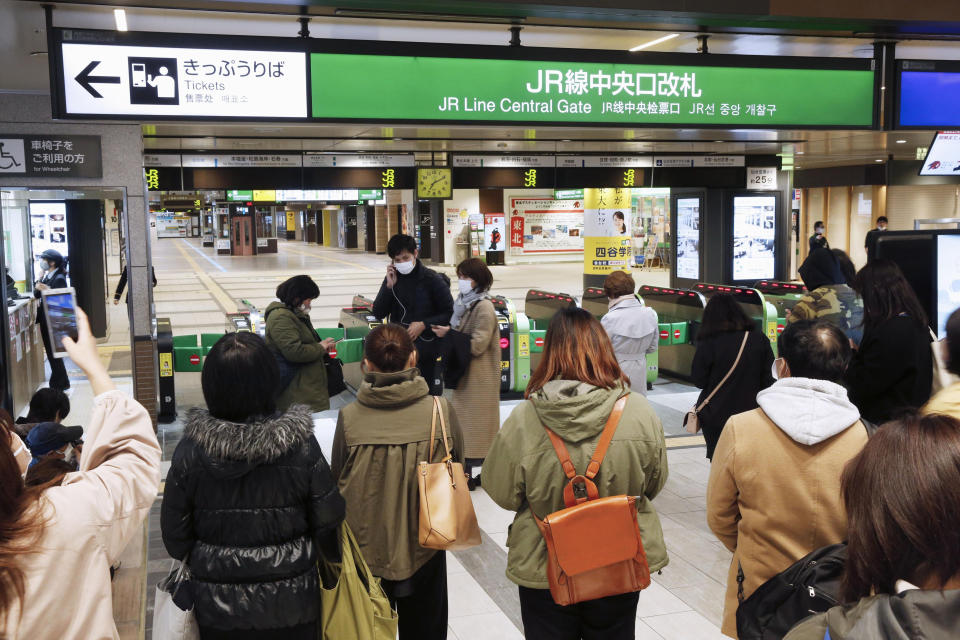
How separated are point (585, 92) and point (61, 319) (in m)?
3.26

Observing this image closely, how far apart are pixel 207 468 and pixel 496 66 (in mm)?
3039

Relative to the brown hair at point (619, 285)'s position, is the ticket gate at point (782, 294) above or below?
below

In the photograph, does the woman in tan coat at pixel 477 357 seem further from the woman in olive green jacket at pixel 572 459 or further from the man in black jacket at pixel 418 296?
the woman in olive green jacket at pixel 572 459

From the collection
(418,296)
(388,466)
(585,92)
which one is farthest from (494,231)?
(388,466)

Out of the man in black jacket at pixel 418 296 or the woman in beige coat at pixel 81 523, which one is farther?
the man in black jacket at pixel 418 296

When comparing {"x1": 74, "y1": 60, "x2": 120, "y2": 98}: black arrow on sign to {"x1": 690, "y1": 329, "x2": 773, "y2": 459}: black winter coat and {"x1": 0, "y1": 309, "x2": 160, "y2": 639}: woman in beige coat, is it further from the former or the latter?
{"x1": 690, "y1": 329, "x2": 773, "y2": 459}: black winter coat

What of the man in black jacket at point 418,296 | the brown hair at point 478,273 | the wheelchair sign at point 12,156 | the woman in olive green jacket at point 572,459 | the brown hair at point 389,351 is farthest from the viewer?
the wheelchair sign at point 12,156

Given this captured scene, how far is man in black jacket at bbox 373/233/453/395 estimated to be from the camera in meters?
5.82

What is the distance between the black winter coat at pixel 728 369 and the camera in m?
4.90

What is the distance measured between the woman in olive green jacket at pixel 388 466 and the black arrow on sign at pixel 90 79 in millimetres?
2119

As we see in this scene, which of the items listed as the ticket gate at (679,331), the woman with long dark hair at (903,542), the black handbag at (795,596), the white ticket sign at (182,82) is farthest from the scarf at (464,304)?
the ticket gate at (679,331)

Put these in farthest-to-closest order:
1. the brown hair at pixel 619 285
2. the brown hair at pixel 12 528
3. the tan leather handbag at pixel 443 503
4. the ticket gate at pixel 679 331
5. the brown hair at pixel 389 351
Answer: the ticket gate at pixel 679 331
the brown hair at pixel 619 285
the brown hair at pixel 389 351
the tan leather handbag at pixel 443 503
the brown hair at pixel 12 528

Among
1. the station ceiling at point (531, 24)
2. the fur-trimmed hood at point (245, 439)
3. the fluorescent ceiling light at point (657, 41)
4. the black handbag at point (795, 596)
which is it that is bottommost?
the black handbag at point (795, 596)

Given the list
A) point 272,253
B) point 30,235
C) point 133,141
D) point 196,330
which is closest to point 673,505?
point 133,141
